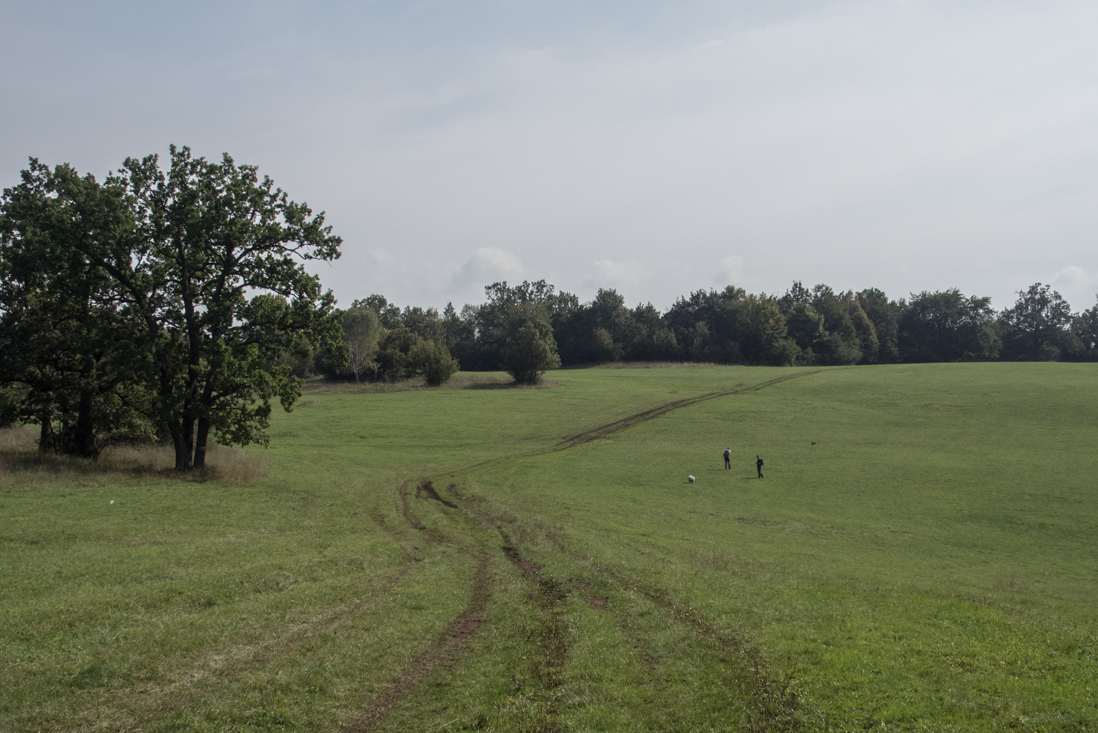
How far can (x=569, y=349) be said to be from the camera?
150 metres

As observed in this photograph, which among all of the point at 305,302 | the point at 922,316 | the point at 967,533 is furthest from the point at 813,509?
the point at 922,316

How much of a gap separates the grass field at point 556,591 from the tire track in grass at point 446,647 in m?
0.08

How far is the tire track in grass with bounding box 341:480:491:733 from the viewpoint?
9.92 metres

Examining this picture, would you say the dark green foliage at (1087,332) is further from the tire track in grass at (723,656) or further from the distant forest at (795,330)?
the tire track in grass at (723,656)

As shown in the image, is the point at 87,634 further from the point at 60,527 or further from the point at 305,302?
the point at 305,302

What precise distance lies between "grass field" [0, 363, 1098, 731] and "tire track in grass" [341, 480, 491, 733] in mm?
82

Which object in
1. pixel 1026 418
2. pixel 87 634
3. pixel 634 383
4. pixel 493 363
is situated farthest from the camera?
pixel 493 363

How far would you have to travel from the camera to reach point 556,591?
17.0m

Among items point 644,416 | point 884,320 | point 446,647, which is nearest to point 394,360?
point 644,416

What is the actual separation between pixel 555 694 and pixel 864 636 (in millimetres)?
6927

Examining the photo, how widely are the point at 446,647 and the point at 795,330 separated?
13677cm

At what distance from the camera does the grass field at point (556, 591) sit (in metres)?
9.98

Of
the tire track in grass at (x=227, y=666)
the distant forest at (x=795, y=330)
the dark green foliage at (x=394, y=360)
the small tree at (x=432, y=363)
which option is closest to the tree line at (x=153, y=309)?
the tire track in grass at (x=227, y=666)

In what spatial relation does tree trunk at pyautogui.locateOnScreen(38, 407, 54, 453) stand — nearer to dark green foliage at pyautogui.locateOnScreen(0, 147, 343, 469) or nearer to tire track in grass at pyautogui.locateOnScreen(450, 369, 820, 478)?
dark green foliage at pyautogui.locateOnScreen(0, 147, 343, 469)
